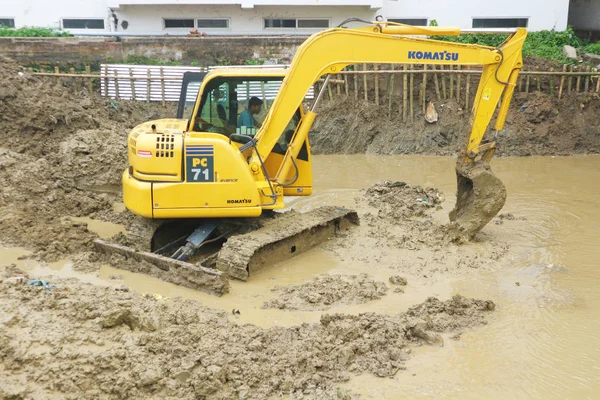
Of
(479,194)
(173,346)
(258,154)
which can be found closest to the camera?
(173,346)

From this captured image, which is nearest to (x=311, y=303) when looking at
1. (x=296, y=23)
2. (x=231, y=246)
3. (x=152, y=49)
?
(x=231, y=246)

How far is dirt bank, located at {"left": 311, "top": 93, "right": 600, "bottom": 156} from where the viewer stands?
1493 cm

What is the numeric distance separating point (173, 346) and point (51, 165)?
6761 millimetres

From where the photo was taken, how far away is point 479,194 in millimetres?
8539

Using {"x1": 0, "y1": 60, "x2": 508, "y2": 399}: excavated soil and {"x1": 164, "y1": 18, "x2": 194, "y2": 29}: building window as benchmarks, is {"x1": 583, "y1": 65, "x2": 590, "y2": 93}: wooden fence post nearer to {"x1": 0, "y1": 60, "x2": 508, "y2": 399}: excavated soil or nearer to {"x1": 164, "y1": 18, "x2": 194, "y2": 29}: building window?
{"x1": 0, "y1": 60, "x2": 508, "y2": 399}: excavated soil

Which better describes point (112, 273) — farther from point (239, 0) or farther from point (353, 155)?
point (239, 0)

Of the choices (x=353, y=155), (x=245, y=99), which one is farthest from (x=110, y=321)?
(x=353, y=155)

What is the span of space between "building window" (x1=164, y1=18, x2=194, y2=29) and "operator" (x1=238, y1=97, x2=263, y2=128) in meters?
12.4

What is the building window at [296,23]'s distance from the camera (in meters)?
19.5

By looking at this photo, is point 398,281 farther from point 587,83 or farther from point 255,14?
point 255,14

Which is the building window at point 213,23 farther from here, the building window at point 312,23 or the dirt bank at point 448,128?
the dirt bank at point 448,128

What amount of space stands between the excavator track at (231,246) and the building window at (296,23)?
463 inches

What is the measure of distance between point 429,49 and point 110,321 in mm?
5227

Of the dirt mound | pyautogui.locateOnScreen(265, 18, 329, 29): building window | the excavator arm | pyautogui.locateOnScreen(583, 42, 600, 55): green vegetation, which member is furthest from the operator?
pyautogui.locateOnScreen(583, 42, 600, 55): green vegetation
